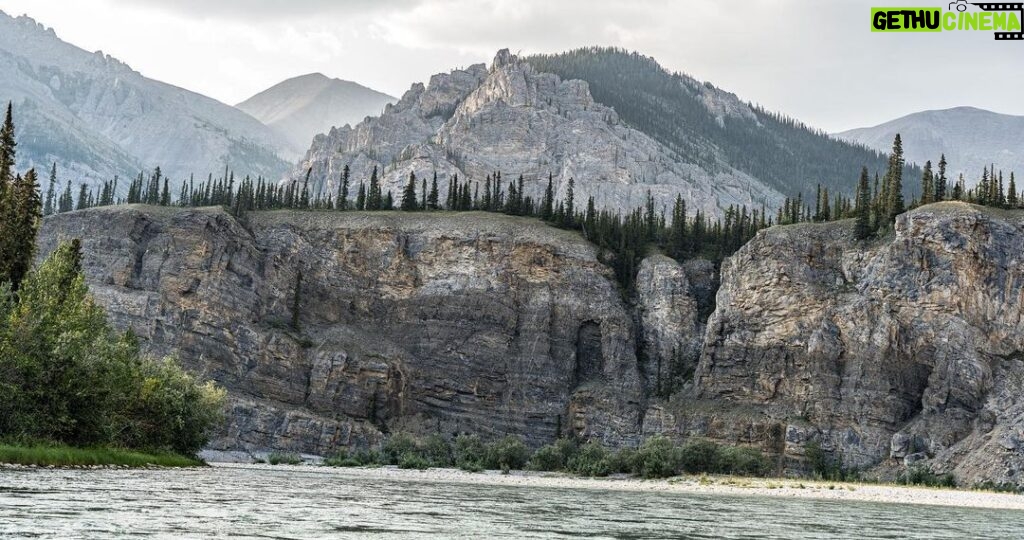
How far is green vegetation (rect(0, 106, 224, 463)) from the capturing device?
183 ft

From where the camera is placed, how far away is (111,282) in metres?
145

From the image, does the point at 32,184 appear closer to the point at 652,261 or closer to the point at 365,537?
the point at 365,537

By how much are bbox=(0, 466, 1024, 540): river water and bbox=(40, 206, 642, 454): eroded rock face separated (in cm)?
8130

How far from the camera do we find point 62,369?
58750mm

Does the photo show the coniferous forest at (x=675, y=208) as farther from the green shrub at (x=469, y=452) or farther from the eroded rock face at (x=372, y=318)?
the green shrub at (x=469, y=452)

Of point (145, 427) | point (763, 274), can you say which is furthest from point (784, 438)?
point (145, 427)

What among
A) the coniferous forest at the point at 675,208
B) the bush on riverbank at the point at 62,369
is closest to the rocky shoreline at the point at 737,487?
the bush on riverbank at the point at 62,369

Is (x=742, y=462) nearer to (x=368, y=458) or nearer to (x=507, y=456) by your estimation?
(x=507, y=456)

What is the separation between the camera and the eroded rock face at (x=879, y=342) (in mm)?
120875

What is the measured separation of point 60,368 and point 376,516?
96.3ft

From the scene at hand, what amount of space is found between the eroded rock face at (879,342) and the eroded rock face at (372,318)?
61.2ft

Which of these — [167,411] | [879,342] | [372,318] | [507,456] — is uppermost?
[879,342]

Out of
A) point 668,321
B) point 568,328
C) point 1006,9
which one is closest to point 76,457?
point 1006,9

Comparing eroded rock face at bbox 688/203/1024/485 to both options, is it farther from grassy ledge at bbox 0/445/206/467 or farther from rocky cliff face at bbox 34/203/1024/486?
grassy ledge at bbox 0/445/206/467
